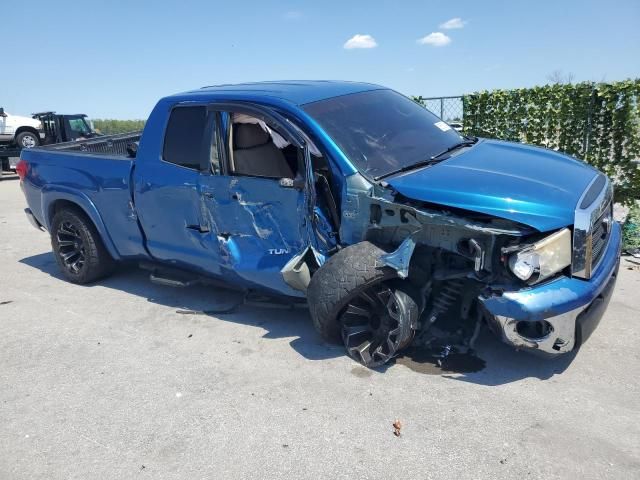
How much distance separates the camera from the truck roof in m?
4.00

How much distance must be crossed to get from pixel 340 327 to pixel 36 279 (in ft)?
13.3

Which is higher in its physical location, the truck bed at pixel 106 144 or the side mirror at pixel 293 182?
the truck bed at pixel 106 144

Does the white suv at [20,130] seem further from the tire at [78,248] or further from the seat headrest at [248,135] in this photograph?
the seat headrest at [248,135]

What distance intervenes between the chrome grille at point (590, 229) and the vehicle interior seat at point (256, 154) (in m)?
1.94

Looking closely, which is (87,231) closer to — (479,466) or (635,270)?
(479,466)

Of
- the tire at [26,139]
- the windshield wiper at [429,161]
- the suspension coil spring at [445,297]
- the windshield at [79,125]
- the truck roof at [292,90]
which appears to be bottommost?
the suspension coil spring at [445,297]

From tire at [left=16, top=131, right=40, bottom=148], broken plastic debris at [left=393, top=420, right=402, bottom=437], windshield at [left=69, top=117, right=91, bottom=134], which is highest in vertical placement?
windshield at [left=69, top=117, right=91, bottom=134]

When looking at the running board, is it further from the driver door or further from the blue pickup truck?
the driver door

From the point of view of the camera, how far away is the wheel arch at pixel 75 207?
16.7 ft

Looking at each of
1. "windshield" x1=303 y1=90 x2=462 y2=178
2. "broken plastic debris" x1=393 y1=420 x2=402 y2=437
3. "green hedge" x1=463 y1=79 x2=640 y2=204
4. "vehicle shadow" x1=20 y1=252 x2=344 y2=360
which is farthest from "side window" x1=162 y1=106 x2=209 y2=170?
"green hedge" x1=463 y1=79 x2=640 y2=204

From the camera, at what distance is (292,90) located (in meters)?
4.17

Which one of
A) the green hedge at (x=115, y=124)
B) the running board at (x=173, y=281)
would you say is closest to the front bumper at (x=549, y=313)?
the running board at (x=173, y=281)

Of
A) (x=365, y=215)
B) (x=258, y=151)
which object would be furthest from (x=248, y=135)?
(x=365, y=215)

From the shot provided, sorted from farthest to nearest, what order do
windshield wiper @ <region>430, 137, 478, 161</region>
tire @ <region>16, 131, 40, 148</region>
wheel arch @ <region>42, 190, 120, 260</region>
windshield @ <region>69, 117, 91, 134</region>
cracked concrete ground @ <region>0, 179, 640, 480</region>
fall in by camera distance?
windshield @ <region>69, 117, 91, 134</region>, tire @ <region>16, 131, 40, 148</region>, wheel arch @ <region>42, 190, 120, 260</region>, windshield wiper @ <region>430, 137, 478, 161</region>, cracked concrete ground @ <region>0, 179, 640, 480</region>
